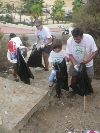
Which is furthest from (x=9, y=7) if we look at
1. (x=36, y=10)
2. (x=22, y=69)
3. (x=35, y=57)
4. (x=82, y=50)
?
(x=82, y=50)

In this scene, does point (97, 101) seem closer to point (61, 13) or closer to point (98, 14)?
point (98, 14)

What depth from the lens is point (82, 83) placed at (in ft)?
15.4

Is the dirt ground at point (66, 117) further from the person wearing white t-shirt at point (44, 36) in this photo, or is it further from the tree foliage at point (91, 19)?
the tree foliage at point (91, 19)

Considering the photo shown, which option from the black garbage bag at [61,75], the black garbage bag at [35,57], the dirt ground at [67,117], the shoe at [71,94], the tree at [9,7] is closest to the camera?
the dirt ground at [67,117]

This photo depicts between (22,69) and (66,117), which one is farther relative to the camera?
Result: (22,69)

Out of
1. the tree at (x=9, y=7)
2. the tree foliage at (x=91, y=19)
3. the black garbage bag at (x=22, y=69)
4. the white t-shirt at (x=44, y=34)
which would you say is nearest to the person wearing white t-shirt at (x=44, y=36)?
the white t-shirt at (x=44, y=34)

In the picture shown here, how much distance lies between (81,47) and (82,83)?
656 mm

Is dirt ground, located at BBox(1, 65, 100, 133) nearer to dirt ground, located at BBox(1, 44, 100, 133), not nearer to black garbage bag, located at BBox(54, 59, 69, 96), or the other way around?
dirt ground, located at BBox(1, 44, 100, 133)

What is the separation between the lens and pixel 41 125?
4281mm

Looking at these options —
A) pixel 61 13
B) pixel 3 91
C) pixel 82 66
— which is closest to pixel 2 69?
pixel 3 91

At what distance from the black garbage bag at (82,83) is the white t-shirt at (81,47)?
0.18 metres

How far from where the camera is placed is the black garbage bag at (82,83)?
15.1 feet

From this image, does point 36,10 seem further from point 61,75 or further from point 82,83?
point 82,83

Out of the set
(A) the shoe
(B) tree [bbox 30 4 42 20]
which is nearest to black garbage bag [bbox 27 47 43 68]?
(A) the shoe
